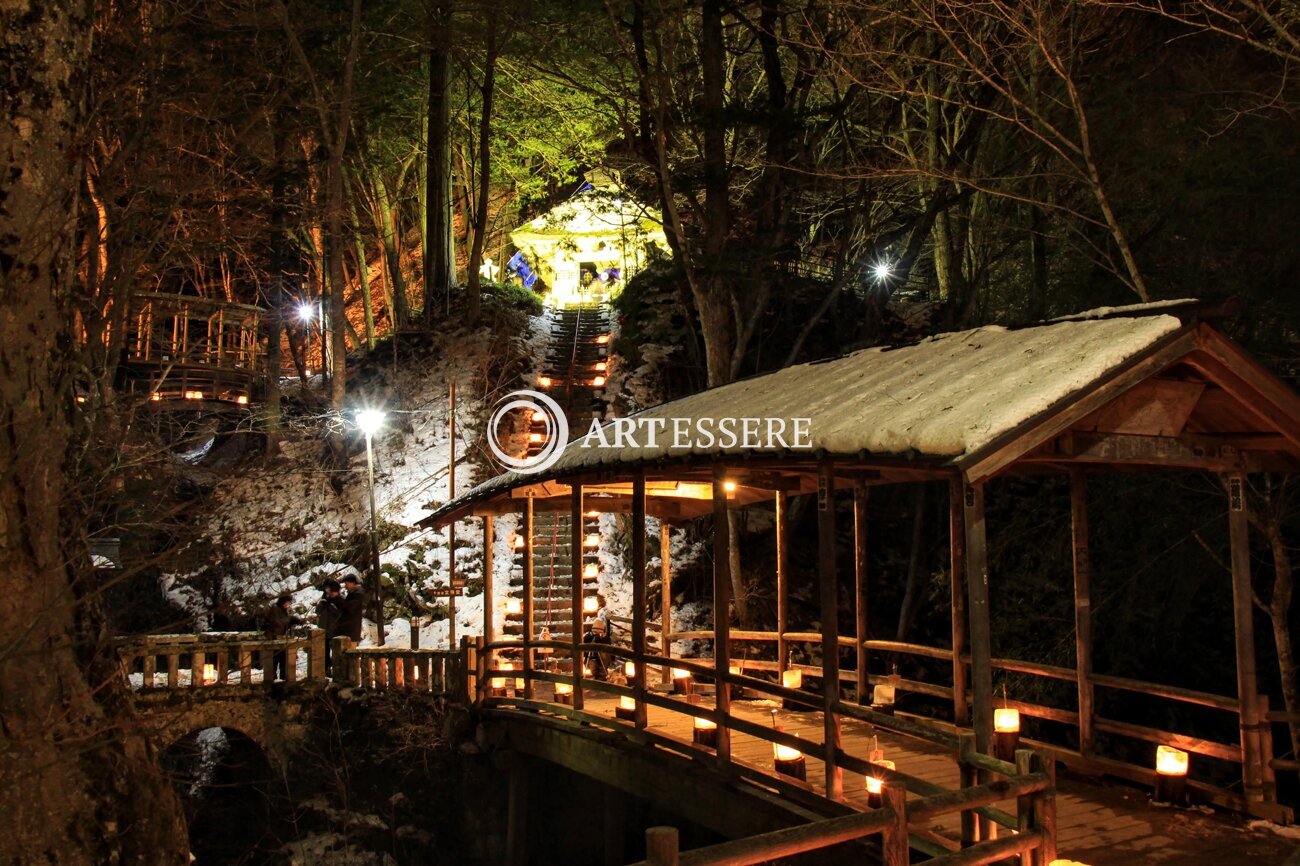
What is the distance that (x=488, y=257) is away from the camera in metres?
37.9

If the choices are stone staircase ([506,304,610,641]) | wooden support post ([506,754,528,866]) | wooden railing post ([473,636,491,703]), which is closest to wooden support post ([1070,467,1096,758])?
stone staircase ([506,304,610,641])

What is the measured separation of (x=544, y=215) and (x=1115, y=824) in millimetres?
31055

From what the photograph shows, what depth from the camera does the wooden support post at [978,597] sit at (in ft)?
18.0

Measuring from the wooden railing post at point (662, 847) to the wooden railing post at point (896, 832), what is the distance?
1.46 m

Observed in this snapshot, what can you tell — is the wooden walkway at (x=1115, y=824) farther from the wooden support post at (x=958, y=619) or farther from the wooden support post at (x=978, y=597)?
the wooden support post at (x=978, y=597)

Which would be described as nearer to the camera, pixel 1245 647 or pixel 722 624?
pixel 1245 647

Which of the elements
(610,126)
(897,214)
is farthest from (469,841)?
(610,126)

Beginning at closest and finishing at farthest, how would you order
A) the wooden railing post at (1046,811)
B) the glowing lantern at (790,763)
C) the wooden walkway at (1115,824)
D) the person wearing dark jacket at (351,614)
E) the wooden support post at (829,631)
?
the wooden railing post at (1046,811), the wooden walkway at (1115,824), the wooden support post at (829,631), the glowing lantern at (790,763), the person wearing dark jacket at (351,614)

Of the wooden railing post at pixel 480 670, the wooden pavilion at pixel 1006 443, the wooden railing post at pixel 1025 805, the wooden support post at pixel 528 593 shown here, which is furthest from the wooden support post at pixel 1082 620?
the wooden railing post at pixel 480 670

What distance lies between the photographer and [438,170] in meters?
27.4

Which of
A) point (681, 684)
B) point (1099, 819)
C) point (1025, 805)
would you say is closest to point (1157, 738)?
point (1099, 819)

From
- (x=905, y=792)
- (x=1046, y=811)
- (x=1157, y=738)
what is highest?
(x=905, y=792)

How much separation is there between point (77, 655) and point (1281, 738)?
1254cm

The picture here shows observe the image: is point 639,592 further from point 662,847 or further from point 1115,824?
point 662,847
